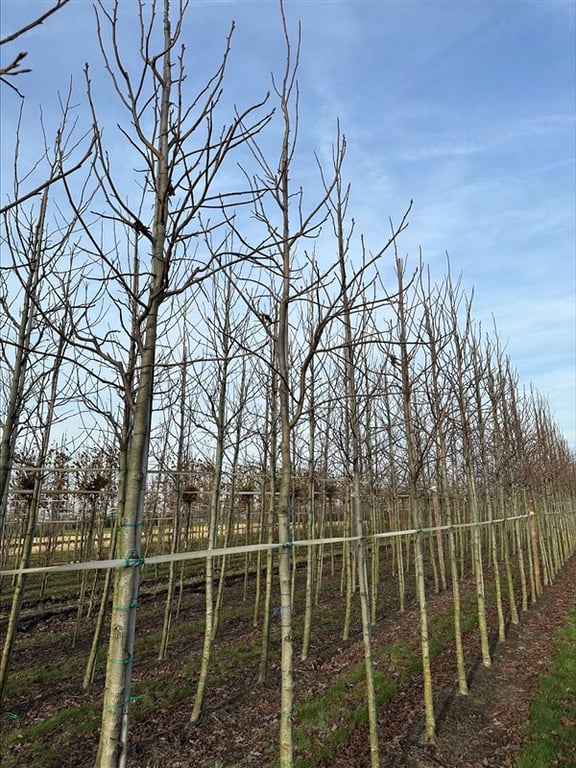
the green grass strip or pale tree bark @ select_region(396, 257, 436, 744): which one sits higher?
pale tree bark @ select_region(396, 257, 436, 744)

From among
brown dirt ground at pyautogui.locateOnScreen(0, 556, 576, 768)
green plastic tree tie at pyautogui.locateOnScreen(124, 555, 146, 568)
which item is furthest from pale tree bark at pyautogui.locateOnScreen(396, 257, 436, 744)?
green plastic tree tie at pyautogui.locateOnScreen(124, 555, 146, 568)

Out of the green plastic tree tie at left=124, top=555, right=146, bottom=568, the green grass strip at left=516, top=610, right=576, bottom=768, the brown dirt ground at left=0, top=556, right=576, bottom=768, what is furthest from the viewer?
the brown dirt ground at left=0, top=556, right=576, bottom=768

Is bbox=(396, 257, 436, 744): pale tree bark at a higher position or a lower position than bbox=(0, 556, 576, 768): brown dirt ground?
higher

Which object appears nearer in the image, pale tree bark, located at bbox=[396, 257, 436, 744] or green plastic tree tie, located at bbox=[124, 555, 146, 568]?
green plastic tree tie, located at bbox=[124, 555, 146, 568]

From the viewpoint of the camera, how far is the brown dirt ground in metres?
4.41

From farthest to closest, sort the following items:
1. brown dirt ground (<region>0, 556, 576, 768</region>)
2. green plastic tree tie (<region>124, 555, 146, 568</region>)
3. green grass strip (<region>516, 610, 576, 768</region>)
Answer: brown dirt ground (<region>0, 556, 576, 768</region>), green grass strip (<region>516, 610, 576, 768</region>), green plastic tree tie (<region>124, 555, 146, 568</region>)

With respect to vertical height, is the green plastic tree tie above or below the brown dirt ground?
above

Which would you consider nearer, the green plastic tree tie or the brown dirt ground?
the green plastic tree tie

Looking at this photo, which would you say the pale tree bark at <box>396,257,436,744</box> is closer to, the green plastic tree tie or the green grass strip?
the green grass strip

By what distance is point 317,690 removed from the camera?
5906mm

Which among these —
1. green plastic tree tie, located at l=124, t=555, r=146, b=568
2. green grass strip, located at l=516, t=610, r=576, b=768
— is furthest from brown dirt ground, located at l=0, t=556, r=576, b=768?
green plastic tree tie, located at l=124, t=555, r=146, b=568

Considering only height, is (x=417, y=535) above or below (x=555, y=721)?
above

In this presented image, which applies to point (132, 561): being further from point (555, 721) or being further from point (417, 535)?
point (555, 721)

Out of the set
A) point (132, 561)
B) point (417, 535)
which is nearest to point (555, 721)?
point (417, 535)
